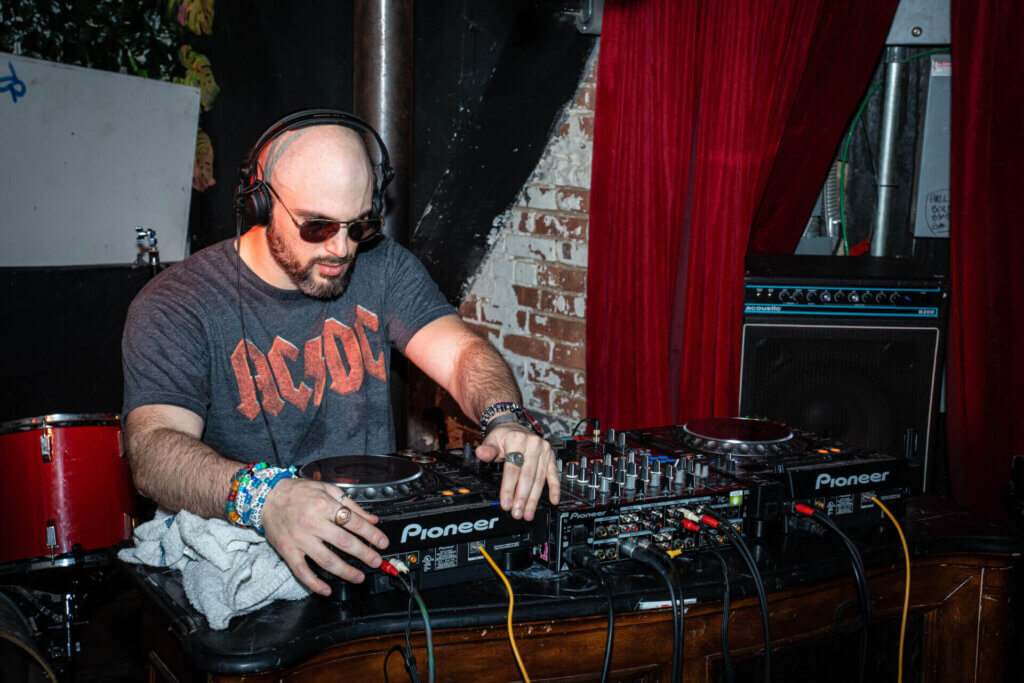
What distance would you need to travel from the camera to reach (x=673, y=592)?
1369 millimetres

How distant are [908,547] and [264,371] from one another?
1.29 m

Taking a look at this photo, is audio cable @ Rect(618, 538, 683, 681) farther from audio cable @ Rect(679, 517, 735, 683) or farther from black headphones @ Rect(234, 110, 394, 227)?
black headphones @ Rect(234, 110, 394, 227)

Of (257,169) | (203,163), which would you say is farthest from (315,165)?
(203,163)

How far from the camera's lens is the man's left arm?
1387 millimetres

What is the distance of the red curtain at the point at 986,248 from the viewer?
2451 millimetres

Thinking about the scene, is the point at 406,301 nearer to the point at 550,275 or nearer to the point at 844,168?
the point at 550,275

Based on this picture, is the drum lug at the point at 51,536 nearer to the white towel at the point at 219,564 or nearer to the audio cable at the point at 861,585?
the white towel at the point at 219,564

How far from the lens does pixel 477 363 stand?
208 cm

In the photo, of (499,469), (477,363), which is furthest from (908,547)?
(477,363)

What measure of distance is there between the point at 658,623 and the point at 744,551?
176 mm

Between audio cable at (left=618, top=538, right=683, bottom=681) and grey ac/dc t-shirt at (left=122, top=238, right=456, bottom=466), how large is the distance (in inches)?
30.7

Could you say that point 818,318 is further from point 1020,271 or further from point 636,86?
point 636,86

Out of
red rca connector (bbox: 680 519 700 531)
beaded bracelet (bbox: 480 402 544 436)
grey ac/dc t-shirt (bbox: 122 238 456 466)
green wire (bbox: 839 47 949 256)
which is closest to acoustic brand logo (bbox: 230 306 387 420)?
grey ac/dc t-shirt (bbox: 122 238 456 466)

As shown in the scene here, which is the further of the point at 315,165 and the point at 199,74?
the point at 199,74
